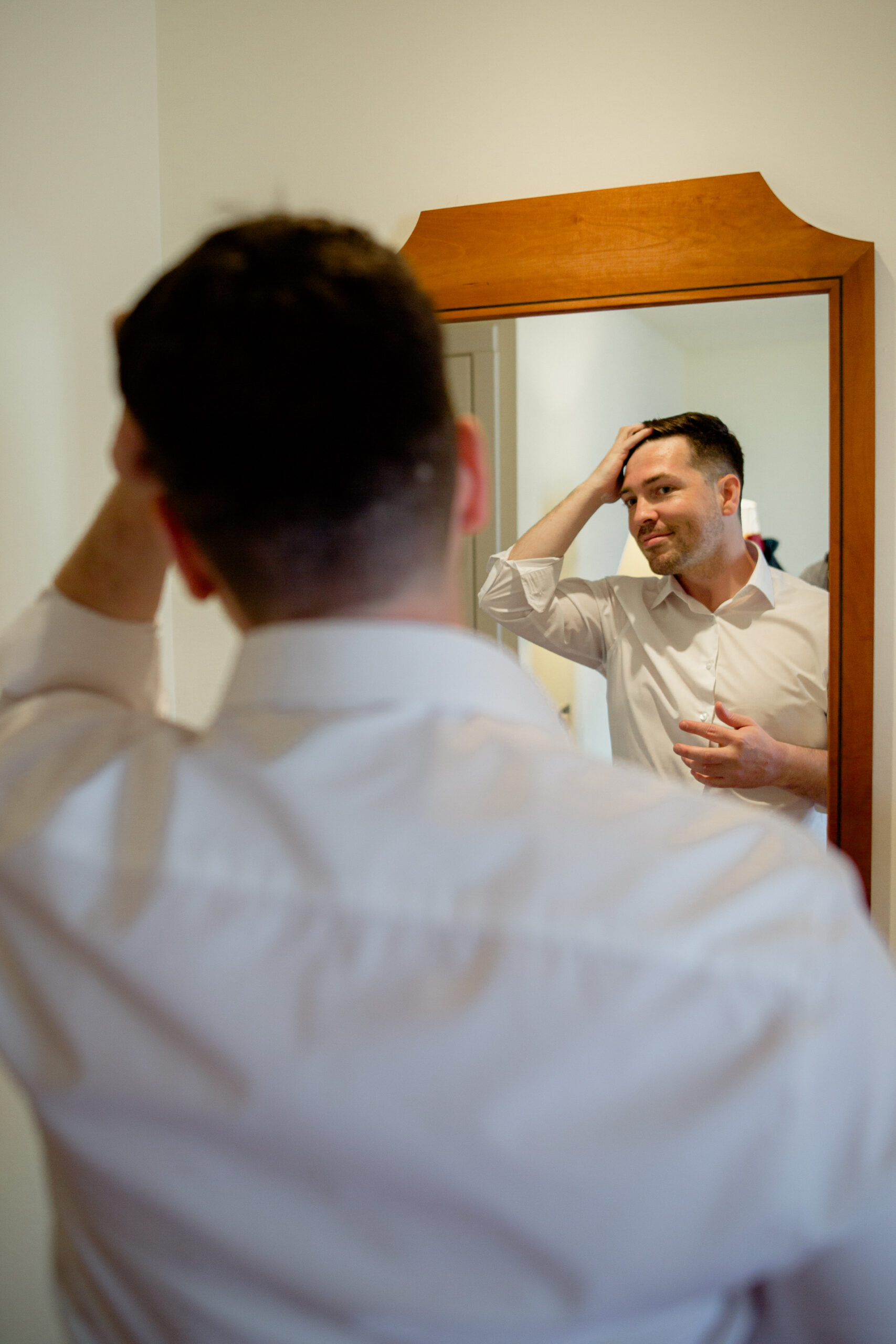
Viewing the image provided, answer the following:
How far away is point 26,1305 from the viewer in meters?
1.38

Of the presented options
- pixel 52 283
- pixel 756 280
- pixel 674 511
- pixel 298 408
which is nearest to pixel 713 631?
pixel 674 511

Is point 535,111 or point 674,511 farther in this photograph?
point 535,111

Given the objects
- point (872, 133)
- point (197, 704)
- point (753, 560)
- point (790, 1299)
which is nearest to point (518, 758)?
point (790, 1299)

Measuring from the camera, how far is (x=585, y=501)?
1.30 m

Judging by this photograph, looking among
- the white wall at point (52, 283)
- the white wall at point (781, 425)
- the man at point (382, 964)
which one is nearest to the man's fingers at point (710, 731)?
the white wall at point (781, 425)

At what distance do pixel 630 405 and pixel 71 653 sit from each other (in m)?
0.83

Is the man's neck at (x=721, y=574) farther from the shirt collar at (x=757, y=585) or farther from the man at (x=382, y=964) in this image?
the man at (x=382, y=964)

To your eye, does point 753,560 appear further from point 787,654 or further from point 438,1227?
point 438,1227

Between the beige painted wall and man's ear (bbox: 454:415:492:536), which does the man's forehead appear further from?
man's ear (bbox: 454:415:492:536)

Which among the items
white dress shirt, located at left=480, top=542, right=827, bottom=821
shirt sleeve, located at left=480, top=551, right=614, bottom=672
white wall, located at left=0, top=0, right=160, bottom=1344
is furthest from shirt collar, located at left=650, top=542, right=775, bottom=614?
white wall, located at left=0, top=0, right=160, bottom=1344

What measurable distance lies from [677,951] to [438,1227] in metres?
0.16

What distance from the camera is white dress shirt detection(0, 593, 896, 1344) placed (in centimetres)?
42

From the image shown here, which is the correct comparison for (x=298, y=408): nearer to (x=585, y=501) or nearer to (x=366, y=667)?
(x=366, y=667)

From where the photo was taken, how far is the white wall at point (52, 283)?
130 cm
